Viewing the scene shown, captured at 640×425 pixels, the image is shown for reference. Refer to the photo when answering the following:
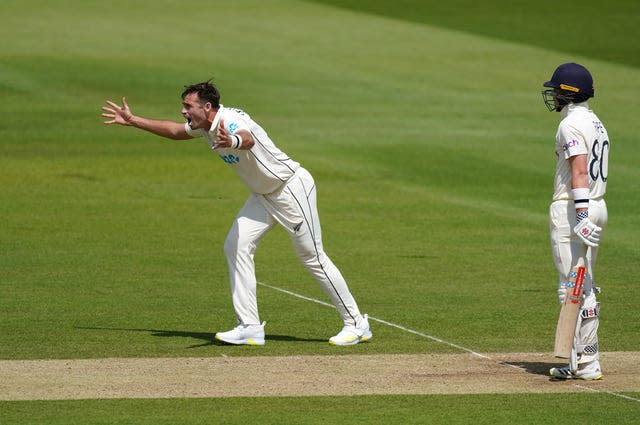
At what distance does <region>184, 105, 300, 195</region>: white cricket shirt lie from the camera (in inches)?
415

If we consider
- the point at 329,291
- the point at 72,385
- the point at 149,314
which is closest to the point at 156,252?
the point at 149,314

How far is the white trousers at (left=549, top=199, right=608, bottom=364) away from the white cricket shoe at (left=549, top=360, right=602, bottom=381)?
7 centimetres

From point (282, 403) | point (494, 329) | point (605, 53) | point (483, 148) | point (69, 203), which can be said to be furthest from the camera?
point (605, 53)

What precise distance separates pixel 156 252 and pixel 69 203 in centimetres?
Answer: 397

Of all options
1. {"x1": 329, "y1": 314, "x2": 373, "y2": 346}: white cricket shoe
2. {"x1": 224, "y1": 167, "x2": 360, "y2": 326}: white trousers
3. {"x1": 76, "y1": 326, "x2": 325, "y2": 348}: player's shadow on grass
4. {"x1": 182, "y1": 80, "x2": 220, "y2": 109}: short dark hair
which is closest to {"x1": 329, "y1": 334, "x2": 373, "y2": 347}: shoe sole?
{"x1": 329, "y1": 314, "x2": 373, "y2": 346}: white cricket shoe

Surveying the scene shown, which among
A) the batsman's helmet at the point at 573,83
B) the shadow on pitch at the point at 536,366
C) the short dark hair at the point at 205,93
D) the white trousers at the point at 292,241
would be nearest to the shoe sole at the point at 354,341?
the white trousers at the point at 292,241

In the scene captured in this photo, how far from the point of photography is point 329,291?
10867mm

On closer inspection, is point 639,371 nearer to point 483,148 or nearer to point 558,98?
point 558,98

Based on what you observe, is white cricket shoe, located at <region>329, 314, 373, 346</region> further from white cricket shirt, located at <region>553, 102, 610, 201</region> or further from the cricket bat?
white cricket shirt, located at <region>553, 102, 610, 201</region>

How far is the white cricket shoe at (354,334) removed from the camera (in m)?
Answer: 10.7

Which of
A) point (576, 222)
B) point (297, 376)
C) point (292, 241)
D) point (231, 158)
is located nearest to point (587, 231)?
point (576, 222)

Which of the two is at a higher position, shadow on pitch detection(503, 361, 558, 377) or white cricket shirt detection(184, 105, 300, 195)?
white cricket shirt detection(184, 105, 300, 195)

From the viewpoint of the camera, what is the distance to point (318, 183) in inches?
828

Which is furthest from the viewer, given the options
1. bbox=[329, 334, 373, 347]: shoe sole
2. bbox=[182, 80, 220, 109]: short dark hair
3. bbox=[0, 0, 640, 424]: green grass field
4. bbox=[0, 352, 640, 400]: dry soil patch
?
bbox=[0, 0, 640, 424]: green grass field
